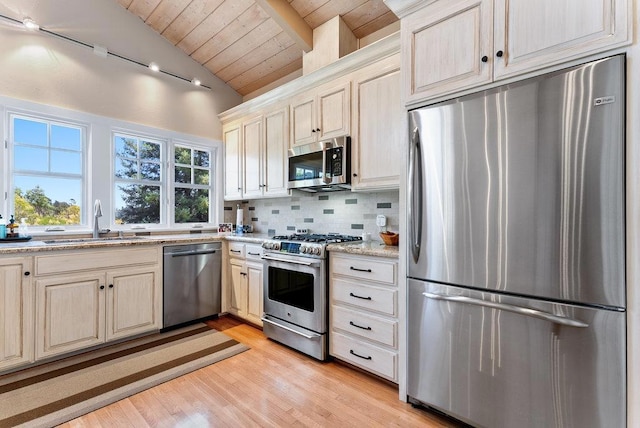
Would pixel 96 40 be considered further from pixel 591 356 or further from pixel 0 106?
pixel 591 356

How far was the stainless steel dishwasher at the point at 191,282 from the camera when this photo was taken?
3.11 meters

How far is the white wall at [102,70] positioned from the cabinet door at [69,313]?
171 centimetres

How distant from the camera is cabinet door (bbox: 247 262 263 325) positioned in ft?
10.3

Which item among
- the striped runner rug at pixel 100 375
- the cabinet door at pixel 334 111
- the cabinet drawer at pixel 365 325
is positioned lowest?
the striped runner rug at pixel 100 375

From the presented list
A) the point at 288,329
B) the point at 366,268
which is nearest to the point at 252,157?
the point at 288,329

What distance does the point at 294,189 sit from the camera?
325 cm

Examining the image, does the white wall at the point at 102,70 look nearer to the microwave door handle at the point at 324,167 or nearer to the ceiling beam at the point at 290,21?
the ceiling beam at the point at 290,21

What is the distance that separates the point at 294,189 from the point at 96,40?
2.49 meters

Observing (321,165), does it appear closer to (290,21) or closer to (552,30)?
(290,21)

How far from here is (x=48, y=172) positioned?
2.97 meters

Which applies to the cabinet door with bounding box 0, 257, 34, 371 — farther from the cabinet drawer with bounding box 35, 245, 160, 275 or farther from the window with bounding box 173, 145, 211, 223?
the window with bounding box 173, 145, 211, 223

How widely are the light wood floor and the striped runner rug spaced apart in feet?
0.42

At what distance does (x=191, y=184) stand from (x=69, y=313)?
6.33 feet

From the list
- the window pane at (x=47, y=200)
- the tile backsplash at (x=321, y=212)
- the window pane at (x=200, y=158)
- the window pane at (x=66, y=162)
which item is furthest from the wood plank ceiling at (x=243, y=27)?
the window pane at (x=47, y=200)
